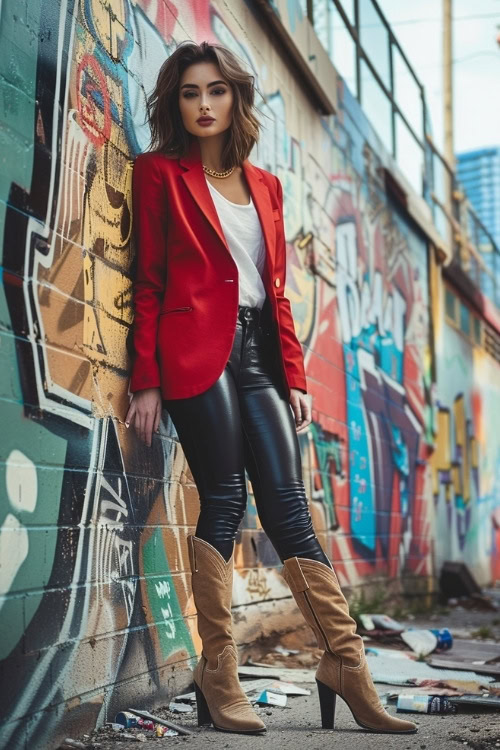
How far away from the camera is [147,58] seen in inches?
135

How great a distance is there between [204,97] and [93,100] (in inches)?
13.7

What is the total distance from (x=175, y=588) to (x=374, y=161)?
17.4 feet

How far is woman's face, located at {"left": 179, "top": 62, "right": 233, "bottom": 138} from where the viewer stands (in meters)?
2.88

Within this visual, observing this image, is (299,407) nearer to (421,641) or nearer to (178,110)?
(178,110)

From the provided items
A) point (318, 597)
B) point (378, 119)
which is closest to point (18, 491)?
point (318, 597)

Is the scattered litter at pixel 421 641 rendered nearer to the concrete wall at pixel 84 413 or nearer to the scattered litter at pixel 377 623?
the scattered litter at pixel 377 623

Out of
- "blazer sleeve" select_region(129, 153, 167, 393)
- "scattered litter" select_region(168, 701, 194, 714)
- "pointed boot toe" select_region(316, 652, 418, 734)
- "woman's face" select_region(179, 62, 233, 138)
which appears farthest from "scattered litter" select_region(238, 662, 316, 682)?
"woman's face" select_region(179, 62, 233, 138)

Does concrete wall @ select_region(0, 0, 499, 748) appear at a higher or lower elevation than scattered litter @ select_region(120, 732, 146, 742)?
higher

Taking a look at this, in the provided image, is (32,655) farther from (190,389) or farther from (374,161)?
(374,161)

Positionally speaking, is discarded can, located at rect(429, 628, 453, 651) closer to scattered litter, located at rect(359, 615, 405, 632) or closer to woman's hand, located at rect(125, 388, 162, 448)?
scattered litter, located at rect(359, 615, 405, 632)

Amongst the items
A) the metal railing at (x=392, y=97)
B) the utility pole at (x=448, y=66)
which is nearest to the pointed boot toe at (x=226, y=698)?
the metal railing at (x=392, y=97)

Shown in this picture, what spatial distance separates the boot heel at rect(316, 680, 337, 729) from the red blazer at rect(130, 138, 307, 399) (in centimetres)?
88

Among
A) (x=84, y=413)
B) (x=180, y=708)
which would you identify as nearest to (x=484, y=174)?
(x=180, y=708)

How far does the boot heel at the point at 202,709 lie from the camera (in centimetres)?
267
